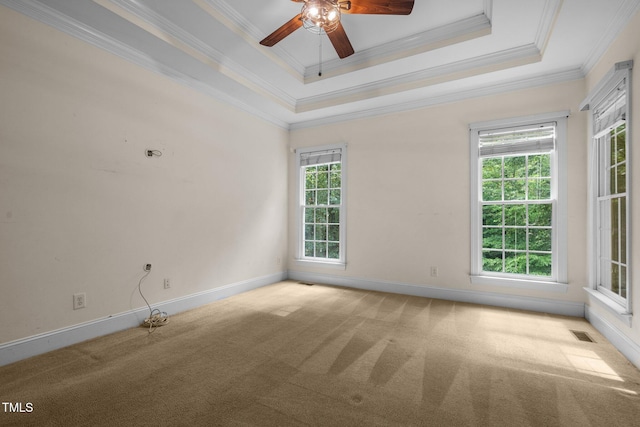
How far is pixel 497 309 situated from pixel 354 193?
2490 mm

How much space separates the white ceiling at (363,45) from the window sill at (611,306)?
2401mm

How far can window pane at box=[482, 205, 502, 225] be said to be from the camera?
12.3ft

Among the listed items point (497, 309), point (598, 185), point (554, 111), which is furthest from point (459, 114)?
point (497, 309)

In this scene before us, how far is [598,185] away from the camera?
10.1ft

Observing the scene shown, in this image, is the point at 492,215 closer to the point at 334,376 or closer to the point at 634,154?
the point at 634,154

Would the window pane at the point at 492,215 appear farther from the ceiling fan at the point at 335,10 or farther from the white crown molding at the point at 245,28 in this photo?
the white crown molding at the point at 245,28

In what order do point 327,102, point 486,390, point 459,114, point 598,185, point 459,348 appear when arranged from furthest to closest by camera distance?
point 327,102 → point 459,114 → point 598,185 → point 459,348 → point 486,390

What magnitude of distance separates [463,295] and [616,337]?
149 cm

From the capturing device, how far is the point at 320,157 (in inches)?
197

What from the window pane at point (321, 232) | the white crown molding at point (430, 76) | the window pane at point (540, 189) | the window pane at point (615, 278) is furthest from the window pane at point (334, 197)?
the window pane at point (615, 278)

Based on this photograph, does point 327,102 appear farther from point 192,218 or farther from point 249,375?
point 249,375

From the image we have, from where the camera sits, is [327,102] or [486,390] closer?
[486,390]

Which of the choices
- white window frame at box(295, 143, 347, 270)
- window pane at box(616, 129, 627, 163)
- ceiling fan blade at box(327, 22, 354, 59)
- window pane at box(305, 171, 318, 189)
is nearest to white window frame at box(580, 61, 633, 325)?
window pane at box(616, 129, 627, 163)

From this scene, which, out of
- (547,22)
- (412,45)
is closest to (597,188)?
(547,22)
